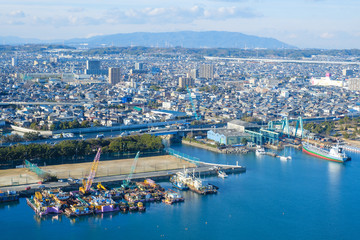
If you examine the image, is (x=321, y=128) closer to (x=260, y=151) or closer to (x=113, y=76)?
(x=260, y=151)

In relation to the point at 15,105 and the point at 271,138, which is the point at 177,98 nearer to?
the point at 15,105

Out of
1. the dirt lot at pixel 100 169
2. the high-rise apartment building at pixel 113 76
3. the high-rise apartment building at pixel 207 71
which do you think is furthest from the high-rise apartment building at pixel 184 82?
the dirt lot at pixel 100 169

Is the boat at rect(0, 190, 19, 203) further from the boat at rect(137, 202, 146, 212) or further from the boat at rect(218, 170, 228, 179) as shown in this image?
the boat at rect(218, 170, 228, 179)

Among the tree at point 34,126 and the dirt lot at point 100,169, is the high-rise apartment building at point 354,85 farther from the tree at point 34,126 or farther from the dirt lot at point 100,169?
the dirt lot at point 100,169

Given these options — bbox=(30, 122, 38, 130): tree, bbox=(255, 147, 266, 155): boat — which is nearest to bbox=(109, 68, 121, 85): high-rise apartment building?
bbox=(30, 122, 38, 130): tree

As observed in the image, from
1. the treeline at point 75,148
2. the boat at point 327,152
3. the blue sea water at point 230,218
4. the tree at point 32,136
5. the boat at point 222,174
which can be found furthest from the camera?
the tree at point 32,136

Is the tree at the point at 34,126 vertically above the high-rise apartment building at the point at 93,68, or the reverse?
the high-rise apartment building at the point at 93,68

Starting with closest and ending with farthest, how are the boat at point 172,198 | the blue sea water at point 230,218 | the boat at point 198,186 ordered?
the blue sea water at point 230,218 < the boat at point 172,198 < the boat at point 198,186

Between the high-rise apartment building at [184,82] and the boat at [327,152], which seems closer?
the boat at [327,152]
